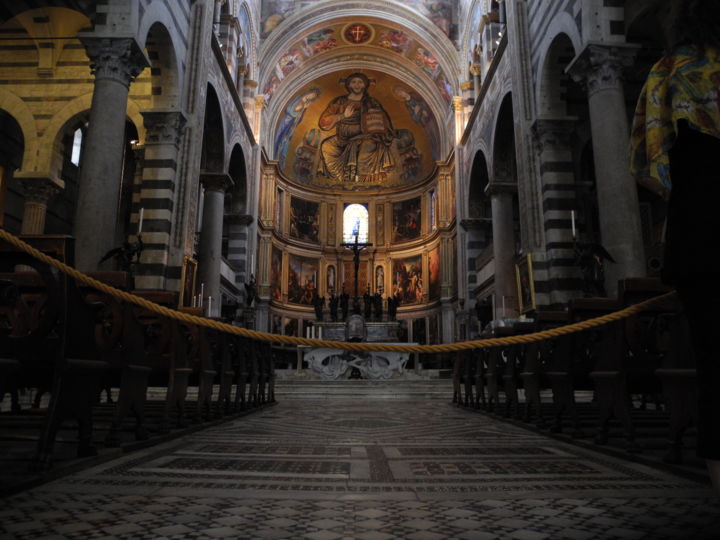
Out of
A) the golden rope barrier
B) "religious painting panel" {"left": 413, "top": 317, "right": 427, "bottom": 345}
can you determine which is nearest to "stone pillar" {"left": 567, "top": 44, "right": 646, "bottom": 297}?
the golden rope barrier

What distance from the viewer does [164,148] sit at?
12.1 metres

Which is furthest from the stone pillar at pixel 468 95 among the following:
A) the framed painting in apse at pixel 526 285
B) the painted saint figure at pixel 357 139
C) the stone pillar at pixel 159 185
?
the stone pillar at pixel 159 185

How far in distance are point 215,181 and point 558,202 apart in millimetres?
10170

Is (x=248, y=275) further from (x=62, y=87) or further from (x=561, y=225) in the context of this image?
(x=561, y=225)

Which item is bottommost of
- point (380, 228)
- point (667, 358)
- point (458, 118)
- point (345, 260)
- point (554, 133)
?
point (667, 358)

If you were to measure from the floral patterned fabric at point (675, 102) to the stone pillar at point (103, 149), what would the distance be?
867 centimetres

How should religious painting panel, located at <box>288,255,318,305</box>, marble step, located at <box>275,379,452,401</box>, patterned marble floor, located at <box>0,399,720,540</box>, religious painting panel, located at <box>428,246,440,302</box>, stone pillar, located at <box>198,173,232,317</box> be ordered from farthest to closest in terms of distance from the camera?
1. religious painting panel, located at <box>288,255,318,305</box>
2. religious painting panel, located at <box>428,246,440,302</box>
3. stone pillar, located at <box>198,173,232,317</box>
4. marble step, located at <box>275,379,452,401</box>
5. patterned marble floor, located at <box>0,399,720,540</box>

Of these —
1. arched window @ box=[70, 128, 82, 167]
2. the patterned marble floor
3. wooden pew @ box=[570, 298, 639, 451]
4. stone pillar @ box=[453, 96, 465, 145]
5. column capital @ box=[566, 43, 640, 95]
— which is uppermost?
stone pillar @ box=[453, 96, 465, 145]

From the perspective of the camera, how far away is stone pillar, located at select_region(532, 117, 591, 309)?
11578mm

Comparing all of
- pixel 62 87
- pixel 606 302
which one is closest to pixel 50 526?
pixel 606 302

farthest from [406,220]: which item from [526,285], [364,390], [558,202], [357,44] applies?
[364,390]

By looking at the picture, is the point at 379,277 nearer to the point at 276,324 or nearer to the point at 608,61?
the point at 276,324

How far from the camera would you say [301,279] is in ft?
94.6

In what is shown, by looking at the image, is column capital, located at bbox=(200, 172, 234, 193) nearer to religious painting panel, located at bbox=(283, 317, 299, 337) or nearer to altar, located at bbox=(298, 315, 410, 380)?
altar, located at bbox=(298, 315, 410, 380)
